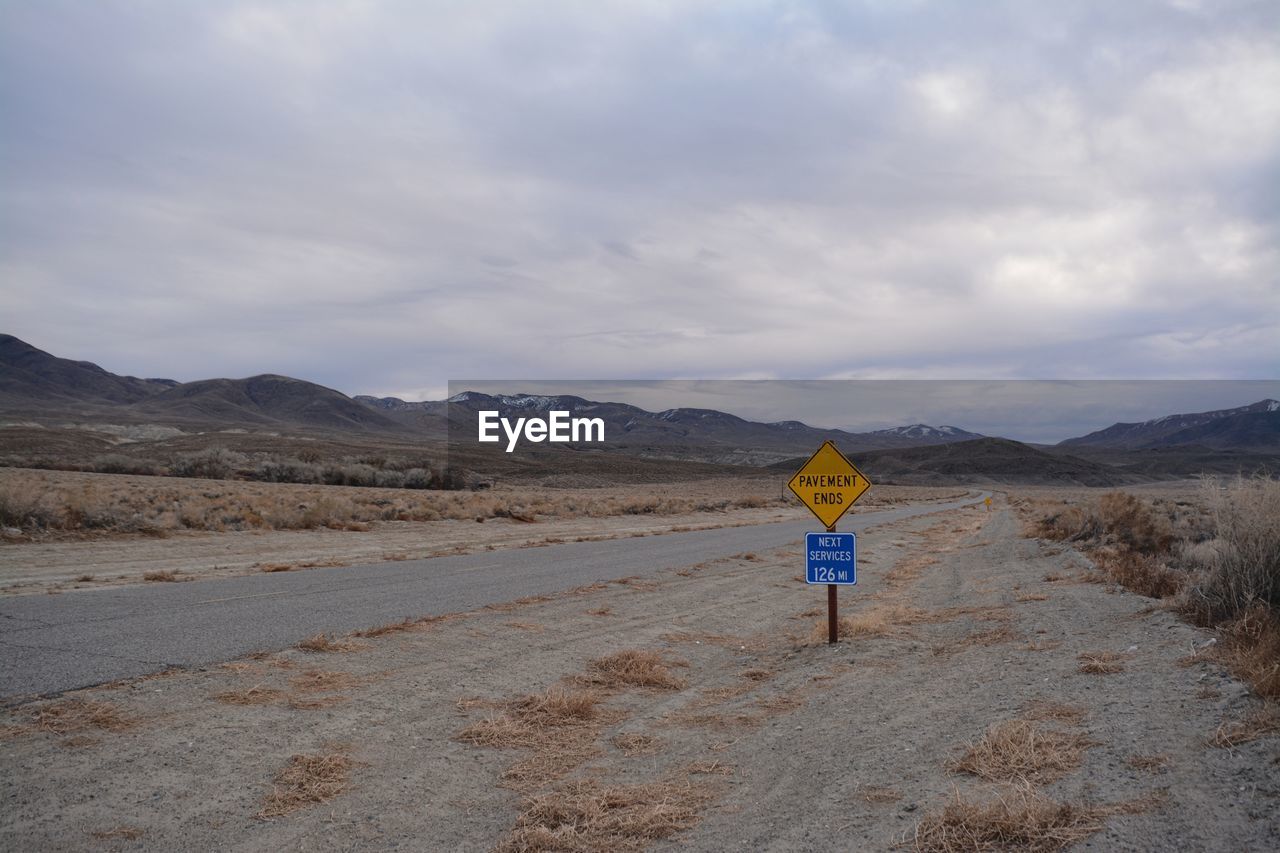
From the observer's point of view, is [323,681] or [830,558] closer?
[323,681]

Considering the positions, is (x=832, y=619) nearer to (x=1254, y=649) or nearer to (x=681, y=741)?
(x=681, y=741)

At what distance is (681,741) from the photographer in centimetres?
688

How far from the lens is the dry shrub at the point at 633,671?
28.6ft

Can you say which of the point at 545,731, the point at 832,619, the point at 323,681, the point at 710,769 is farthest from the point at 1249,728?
the point at 323,681

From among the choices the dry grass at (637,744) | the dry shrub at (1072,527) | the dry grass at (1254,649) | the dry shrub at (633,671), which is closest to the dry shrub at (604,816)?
the dry grass at (637,744)

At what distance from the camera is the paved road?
8.43 meters

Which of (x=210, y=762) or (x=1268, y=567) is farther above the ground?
(x=1268, y=567)

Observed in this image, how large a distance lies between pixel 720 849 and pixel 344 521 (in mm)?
25691

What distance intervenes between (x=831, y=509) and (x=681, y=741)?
4403 mm

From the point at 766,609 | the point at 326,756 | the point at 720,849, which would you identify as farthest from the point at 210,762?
the point at 766,609

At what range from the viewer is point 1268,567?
877cm

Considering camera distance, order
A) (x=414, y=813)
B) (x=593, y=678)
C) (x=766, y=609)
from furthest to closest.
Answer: (x=766, y=609)
(x=593, y=678)
(x=414, y=813)

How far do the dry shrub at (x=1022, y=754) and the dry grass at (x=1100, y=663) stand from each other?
76.4 inches

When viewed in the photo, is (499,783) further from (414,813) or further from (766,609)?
(766,609)
